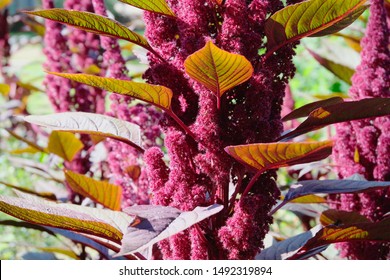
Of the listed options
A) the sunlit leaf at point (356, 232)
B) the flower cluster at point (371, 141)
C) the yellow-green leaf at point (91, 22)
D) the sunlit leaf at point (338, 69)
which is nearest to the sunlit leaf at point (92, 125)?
the yellow-green leaf at point (91, 22)

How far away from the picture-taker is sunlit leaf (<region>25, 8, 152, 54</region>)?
101 cm

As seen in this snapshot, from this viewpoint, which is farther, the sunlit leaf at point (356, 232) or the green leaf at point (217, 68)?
the sunlit leaf at point (356, 232)

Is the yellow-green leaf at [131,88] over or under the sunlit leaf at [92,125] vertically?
under

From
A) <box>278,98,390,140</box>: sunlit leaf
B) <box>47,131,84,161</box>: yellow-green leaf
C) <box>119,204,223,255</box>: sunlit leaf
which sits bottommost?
<box>119,204,223,255</box>: sunlit leaf

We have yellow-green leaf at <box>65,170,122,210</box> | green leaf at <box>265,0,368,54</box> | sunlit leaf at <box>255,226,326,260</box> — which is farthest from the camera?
yellow-green leaf at <box>65,170,122,210</box>

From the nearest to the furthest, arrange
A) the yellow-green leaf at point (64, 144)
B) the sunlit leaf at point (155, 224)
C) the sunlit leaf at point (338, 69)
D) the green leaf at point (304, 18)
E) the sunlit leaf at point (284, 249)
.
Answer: the sunlit leaf at point (155, 224)
the green leaf at point (304, 18)
the sunlit leaf at point (284, 249)
the yellow-green leaf at point (64, 144)
the sunlit leaf at point (338, 69)

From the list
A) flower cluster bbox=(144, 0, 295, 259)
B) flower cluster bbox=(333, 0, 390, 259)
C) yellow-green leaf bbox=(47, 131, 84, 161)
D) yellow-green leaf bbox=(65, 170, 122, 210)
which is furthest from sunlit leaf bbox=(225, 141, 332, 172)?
yellow-green leaf bbox=(47, 131, 84, 161)

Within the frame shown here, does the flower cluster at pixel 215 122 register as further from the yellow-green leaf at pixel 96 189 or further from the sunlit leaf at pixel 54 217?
the yellow-green leaf at pixel 96 189

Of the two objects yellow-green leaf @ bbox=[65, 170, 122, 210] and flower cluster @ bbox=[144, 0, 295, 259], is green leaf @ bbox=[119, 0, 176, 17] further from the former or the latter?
yellow-green leaf @ bbox=[65, 170, 122, 210]

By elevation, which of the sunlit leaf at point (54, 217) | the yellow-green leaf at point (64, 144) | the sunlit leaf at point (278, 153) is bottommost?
the sunlit leaf at point (54, 217)

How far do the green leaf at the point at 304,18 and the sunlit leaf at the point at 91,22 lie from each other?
250 mm

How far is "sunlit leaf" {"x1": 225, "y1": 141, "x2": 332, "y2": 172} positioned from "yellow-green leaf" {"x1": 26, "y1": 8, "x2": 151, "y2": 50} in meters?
0.30

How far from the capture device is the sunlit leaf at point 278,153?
935 mm
